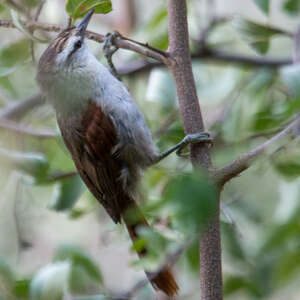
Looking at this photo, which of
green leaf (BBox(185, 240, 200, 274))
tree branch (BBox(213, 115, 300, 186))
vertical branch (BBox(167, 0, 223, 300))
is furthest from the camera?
green leaf (BBox(185, 240, 200, 274))

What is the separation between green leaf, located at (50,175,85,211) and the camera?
2.53m

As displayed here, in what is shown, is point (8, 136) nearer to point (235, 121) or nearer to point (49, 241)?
point (235, 121)

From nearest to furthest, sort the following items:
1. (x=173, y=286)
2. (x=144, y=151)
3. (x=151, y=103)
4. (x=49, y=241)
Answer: (x=173, y=286) → (x=144, y=151) → (x=151, y=103) → (x=49, y=241)

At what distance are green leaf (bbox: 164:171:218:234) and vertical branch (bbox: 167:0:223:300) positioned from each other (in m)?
0.54

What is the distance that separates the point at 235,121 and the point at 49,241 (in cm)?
214

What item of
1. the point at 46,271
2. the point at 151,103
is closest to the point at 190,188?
the point at 46,271

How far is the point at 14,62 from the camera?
229 cm

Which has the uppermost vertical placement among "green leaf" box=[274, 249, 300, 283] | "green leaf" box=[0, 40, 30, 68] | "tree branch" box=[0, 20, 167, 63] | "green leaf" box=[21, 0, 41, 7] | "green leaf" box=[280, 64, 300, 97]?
"green leaf" box=[21, 0, 41, 7]

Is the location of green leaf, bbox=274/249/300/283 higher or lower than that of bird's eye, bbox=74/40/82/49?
lower

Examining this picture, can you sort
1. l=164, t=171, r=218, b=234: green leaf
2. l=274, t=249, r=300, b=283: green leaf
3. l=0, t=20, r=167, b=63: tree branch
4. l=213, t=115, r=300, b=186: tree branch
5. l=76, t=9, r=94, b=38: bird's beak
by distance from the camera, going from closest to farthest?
1. l=164, t=171, r=218, b=234: green leaf
2. l=213, t=115, r=300, b=186: tree branch
3. l=0, t=20, r=167, b=63: tree branch
4. l=274, t=249, r=300, b=283: green leaf
5. l=76, t=9, r=94, b=38: bird's beak

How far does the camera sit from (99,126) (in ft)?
8.14

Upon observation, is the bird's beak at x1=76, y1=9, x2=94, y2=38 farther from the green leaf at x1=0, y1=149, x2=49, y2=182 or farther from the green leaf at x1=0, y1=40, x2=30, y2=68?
the green leaf at x1=0, y1=149, x2=49, y2=182

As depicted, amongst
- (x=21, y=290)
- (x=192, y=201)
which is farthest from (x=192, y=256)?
(x=192, y=201)

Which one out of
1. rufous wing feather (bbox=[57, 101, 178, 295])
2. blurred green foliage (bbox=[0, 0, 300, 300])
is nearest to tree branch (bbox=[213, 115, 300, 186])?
blurred green foliage (bbox=[0, 0, 300, 300])
